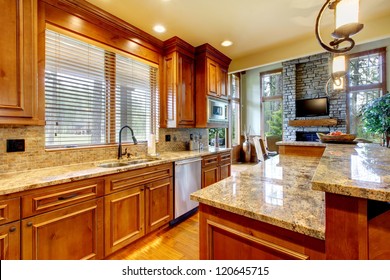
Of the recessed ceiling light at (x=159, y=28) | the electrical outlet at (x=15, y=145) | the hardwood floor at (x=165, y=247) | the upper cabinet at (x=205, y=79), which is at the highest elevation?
the recessed ceiling light at (x=159, y=28)

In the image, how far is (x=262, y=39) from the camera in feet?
9.39

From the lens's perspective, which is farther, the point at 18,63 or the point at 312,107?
the point at 312,107

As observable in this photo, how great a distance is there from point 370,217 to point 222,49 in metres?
3.15

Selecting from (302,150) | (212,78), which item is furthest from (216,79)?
(302,150)

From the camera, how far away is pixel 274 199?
39.0 inches

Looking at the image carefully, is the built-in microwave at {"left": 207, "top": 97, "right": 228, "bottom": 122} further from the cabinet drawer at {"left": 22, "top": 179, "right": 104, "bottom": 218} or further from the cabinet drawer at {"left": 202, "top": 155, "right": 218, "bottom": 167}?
the cabinet drawer at {"left": 22, "top": 179, "right": 104, "bottom": 218}

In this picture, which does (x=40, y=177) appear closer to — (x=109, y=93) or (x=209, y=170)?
(x=109, y=93)

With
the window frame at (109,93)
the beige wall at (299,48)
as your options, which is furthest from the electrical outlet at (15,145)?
the beige wall at (299,48)

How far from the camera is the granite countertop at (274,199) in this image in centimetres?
77

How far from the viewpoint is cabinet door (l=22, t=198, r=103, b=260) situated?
132cm

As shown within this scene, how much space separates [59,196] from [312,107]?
6868mm

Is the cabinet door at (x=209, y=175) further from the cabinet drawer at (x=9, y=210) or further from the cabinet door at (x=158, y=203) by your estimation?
the cabinet drawer at (x=9, y=210)

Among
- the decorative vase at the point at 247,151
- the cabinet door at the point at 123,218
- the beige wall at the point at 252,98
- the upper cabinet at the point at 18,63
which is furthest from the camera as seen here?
the beige wall at the point at 252,98

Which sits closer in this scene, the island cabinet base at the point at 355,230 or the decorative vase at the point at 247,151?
the island cabinet base at the point at 355,230
